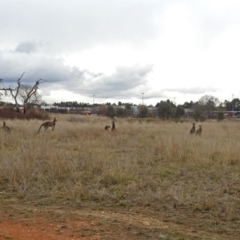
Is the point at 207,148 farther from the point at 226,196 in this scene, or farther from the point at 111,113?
the point at 111,113

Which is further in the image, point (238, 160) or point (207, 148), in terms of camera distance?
point (207, 148)

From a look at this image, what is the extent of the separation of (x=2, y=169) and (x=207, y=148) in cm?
674

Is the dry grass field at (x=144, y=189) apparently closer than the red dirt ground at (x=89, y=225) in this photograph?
No

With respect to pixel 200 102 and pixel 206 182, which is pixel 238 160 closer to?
pixel 206 182

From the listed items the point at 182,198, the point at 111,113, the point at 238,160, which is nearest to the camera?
the point at 182,198

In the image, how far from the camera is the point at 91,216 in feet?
17.8

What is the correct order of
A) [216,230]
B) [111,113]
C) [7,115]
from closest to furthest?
[216,230], [7,115], [111,113]

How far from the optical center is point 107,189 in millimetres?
7211

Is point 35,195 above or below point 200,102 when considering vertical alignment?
below

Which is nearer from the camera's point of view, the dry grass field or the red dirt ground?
the red dirt ground

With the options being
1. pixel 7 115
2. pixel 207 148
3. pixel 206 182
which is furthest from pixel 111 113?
pixel 206 182

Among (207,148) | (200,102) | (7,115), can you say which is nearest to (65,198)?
(207,148)

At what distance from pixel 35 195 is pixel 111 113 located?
2145 inches

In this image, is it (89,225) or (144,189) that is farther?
(144,189)
